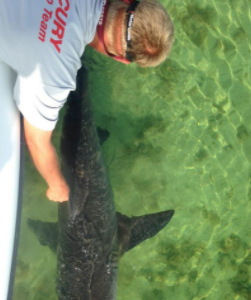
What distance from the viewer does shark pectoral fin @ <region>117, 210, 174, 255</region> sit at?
15.2 ft

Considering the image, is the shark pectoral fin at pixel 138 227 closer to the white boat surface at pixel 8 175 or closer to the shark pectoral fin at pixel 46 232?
the shark pectoral fin at pixel 46 232

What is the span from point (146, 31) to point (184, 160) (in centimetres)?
282

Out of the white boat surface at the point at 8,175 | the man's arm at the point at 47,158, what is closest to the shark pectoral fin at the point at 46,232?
the man's arm at the point at 47,158

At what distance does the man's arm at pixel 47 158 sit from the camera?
318cm

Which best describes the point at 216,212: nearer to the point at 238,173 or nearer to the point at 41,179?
the point at 238,173

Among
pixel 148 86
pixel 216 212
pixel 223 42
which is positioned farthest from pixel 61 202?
pixel 223 42

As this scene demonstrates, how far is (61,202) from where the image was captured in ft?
13.8

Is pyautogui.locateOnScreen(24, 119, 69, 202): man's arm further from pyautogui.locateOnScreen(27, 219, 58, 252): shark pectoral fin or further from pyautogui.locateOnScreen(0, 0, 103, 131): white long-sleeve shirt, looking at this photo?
pyautogui.locateOnScreen(27, 219, 58, 252): shark pectoral fin

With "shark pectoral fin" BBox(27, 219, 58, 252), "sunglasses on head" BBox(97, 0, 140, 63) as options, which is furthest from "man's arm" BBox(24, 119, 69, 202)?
"sunglasses on head" BBox(97, 0, 140, 63)

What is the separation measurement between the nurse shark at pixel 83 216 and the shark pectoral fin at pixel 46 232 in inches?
9.9

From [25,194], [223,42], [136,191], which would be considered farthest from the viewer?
[223,42]

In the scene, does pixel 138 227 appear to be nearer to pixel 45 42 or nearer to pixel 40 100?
pixel 40 100

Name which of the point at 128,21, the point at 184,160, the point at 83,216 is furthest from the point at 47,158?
the point at 184,160

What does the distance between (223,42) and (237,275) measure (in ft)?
11.1
